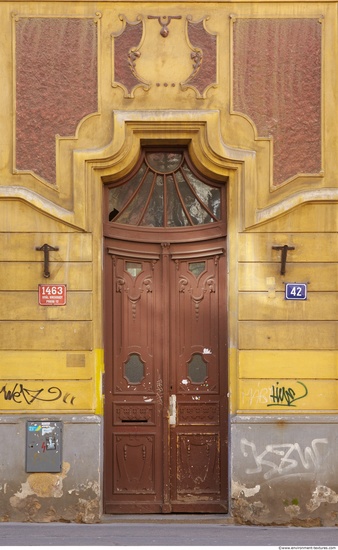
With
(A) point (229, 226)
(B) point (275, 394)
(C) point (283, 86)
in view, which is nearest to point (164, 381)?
(B) point (275, 394)

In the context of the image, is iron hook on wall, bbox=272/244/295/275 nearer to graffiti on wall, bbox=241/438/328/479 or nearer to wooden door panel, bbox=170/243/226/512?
wooden door panel, bbox=170/243/226/512

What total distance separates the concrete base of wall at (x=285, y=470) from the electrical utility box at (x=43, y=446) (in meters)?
1.91

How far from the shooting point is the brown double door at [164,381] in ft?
42.0

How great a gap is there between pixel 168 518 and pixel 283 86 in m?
4.96

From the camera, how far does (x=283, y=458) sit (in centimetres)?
1242

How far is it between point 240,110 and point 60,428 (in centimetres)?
402

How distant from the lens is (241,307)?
12.6 metres

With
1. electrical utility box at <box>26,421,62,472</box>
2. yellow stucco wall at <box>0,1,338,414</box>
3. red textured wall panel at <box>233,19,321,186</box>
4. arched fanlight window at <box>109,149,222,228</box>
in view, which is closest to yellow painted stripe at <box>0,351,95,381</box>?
yellow stucco wall at <box>0,1,338,414</box>

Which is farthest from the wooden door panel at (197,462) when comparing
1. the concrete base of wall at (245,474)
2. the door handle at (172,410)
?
the concrete base of wall at (245,474)

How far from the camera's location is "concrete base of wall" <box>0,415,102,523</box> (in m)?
12.4

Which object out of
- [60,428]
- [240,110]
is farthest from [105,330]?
[240,110]

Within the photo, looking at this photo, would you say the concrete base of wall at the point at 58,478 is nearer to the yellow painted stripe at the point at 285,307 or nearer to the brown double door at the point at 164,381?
the brown double door at the point at 164,381

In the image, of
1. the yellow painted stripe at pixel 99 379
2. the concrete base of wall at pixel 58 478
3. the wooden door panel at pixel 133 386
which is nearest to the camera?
the concrete base of wall at pixel 58 478

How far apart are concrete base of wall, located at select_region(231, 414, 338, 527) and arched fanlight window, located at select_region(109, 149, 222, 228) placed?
7.87ft
